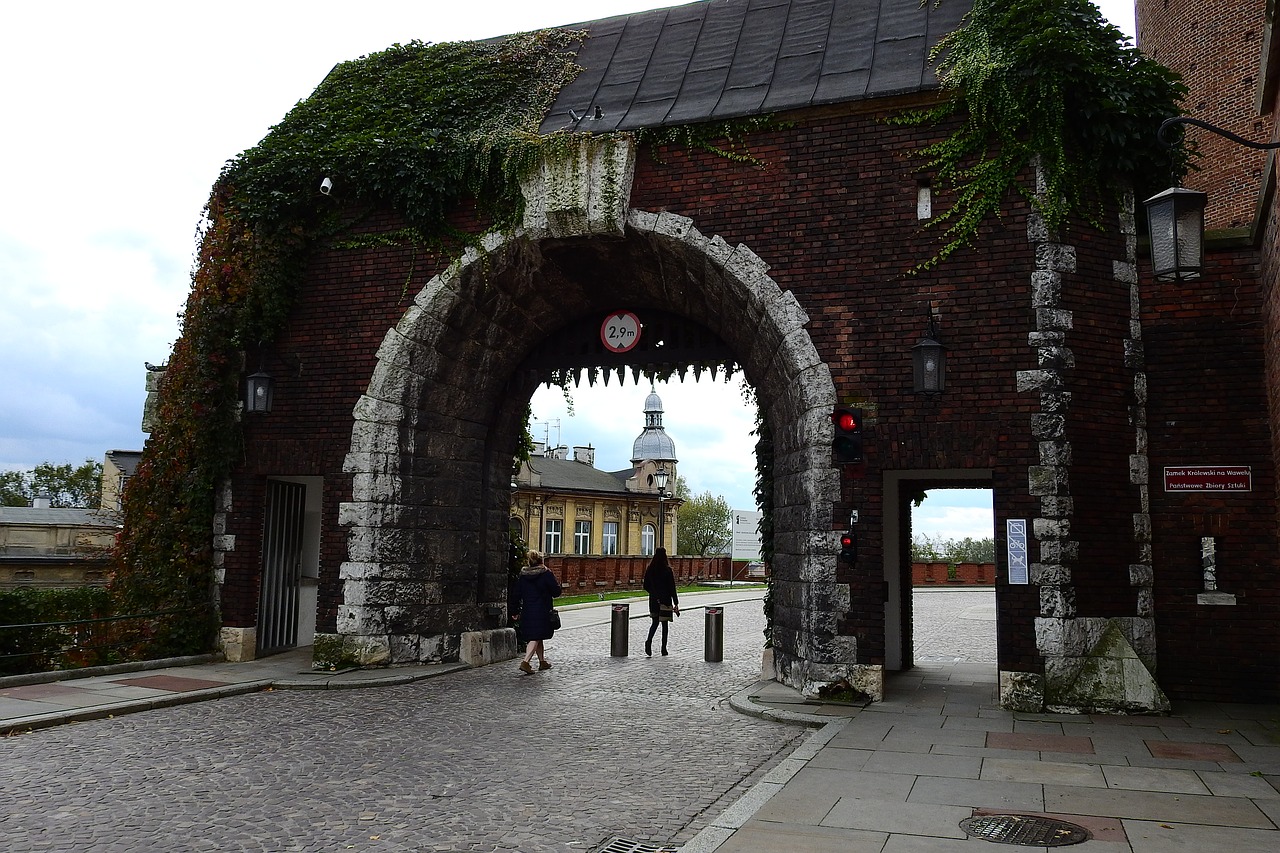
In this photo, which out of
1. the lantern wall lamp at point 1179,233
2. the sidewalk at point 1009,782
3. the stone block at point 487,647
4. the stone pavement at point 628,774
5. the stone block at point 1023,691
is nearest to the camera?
the sidewalk at point 1009,782

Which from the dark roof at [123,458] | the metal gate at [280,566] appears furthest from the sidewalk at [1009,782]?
the dark roof at [123,458]

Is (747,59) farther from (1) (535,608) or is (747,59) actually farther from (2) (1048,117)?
(1) (535,608)

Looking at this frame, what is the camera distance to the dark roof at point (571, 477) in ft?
183

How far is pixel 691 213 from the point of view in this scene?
1120 cm

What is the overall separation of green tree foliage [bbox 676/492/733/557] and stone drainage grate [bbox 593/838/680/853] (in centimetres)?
7570

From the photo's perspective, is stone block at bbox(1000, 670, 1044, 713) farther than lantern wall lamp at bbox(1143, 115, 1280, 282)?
Yes

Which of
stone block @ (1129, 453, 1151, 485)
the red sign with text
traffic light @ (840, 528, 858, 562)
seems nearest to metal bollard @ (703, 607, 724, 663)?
traffic light @ (840, 528, 858, 562)

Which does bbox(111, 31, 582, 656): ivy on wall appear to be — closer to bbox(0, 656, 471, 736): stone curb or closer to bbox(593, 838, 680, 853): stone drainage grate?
bbox(0, 656, 471, 736): stone curb

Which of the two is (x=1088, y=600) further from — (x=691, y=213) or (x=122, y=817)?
(x=122, y=817)

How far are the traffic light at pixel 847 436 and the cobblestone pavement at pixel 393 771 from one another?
283 centimetres

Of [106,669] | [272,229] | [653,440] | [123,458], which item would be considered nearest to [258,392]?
[272,229]

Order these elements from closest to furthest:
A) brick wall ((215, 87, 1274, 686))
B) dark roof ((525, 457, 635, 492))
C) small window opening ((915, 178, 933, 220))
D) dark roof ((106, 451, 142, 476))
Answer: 1. brick wall ((215, 87, 1274, 686))
2. small window opening ((915, 178, 933, 220))
3. dark roof ((106, 451, 142, 476))
4. dark roof ((525, 457, 635, 492))

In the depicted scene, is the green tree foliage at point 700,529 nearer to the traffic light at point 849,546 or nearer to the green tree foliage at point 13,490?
the green tree foliage at point 13,490

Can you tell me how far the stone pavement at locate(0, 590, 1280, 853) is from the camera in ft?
17.3
